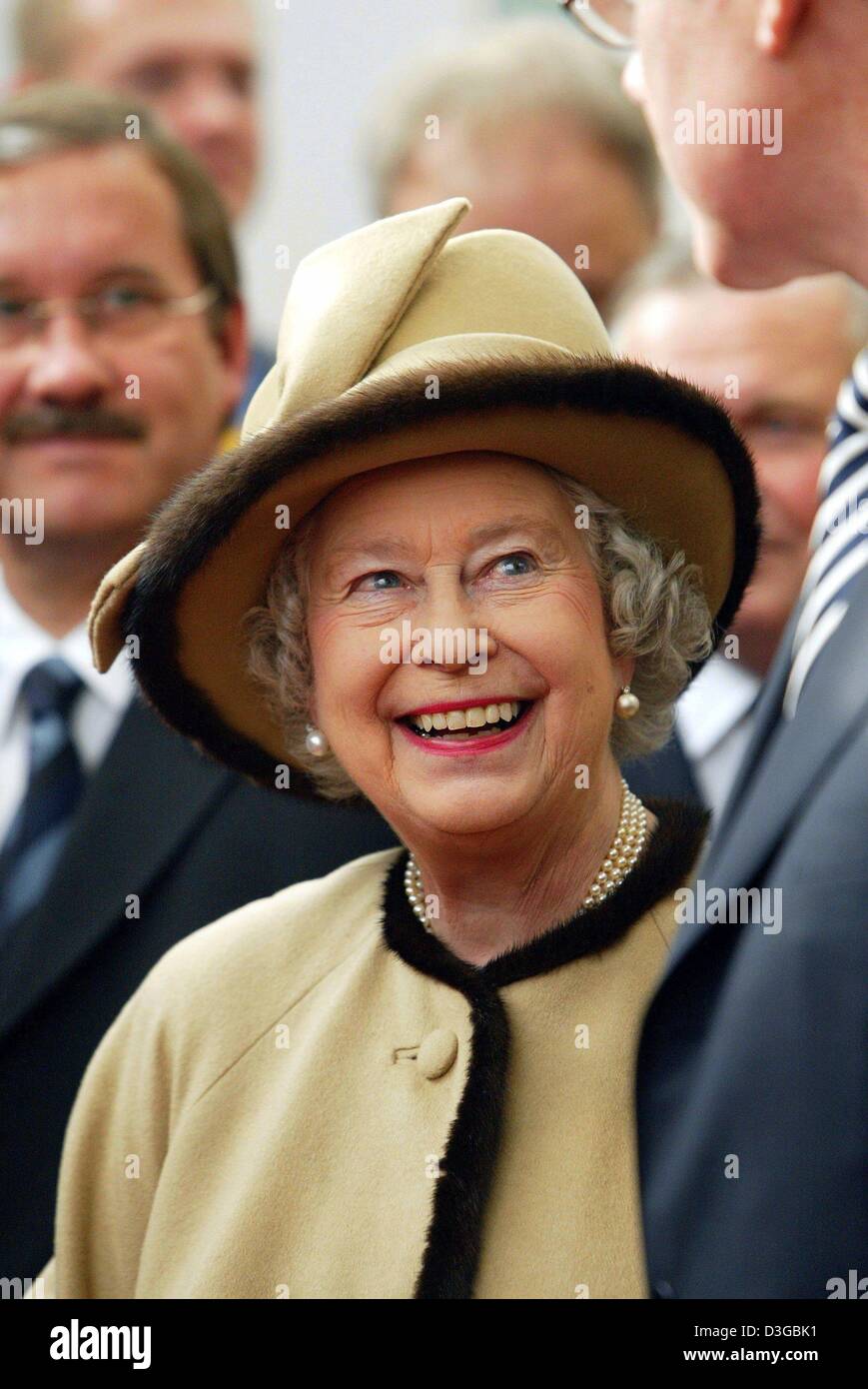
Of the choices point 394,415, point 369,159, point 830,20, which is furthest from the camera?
point 369,159

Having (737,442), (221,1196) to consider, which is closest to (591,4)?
(737,442)

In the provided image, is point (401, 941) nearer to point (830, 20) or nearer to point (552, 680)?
point (552, 680)

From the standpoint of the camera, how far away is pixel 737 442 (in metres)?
2.57

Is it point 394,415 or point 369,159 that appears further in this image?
point 369,159

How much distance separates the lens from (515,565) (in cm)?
249

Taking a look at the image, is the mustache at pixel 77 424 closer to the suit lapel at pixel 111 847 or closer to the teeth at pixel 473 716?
the suit lapel at pixel 111 847

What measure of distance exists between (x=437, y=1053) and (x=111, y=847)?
1.02 m

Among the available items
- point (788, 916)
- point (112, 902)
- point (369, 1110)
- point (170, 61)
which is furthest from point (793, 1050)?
point (170, 61)

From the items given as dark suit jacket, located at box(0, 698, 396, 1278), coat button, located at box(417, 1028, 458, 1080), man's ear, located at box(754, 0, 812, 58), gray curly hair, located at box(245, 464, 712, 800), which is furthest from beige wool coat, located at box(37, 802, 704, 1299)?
man's ear, located at box(754, 0, 812, 58)

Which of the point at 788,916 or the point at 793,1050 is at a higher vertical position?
the point at 788,916

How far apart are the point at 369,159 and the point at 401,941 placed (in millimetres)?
3205

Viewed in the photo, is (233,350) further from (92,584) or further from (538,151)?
(538,151)

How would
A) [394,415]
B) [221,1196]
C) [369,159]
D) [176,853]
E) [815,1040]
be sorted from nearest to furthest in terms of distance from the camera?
[815,1040], [394,415], [221,1196], [176,853], [369,159]

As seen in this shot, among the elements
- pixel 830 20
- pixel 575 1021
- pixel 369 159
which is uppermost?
pixel 369 159
